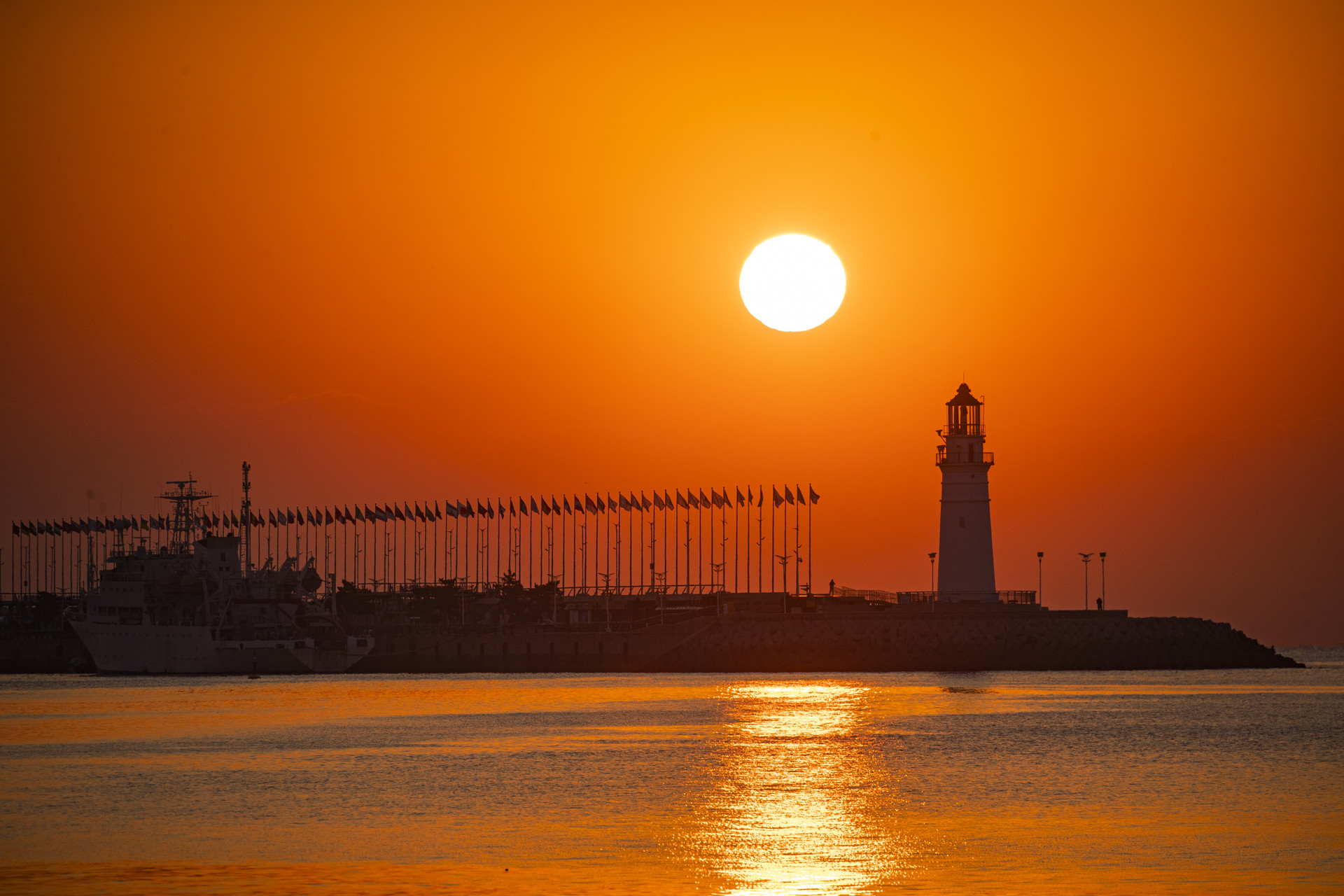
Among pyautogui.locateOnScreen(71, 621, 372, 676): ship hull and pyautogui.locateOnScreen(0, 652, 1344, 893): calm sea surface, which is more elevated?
pyautogui.locateOnScreen(0, 652, 1344, 893): calm sea surface

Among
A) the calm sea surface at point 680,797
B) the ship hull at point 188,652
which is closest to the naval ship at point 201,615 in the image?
the ship hull at point 188,652

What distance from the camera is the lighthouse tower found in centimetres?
13450

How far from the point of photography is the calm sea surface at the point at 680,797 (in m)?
35.9

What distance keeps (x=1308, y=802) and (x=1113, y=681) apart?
7960cm

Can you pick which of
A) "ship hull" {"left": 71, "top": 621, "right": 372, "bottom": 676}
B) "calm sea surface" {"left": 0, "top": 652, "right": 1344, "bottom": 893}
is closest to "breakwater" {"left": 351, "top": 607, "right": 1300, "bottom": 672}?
"ship hull" {"left": 71, "top": 621, "right": 372, "bottom": 676}

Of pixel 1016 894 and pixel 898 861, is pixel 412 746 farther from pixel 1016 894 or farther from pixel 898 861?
pixel 1016 894

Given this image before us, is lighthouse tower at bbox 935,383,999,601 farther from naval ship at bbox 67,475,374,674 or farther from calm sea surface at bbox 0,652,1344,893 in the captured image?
naval ship at bbox 67,475,374,674

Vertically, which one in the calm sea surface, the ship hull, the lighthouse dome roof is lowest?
the ship hull

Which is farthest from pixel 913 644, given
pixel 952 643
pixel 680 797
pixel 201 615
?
pixel 680 797

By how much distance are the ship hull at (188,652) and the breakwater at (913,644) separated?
76.1 ft

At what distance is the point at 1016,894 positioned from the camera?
32750mm

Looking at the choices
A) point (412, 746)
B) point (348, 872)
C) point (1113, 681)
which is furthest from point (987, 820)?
point (1113, 681)

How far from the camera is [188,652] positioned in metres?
144

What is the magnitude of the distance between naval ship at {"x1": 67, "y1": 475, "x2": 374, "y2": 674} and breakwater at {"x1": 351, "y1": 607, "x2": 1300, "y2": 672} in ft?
77.0
